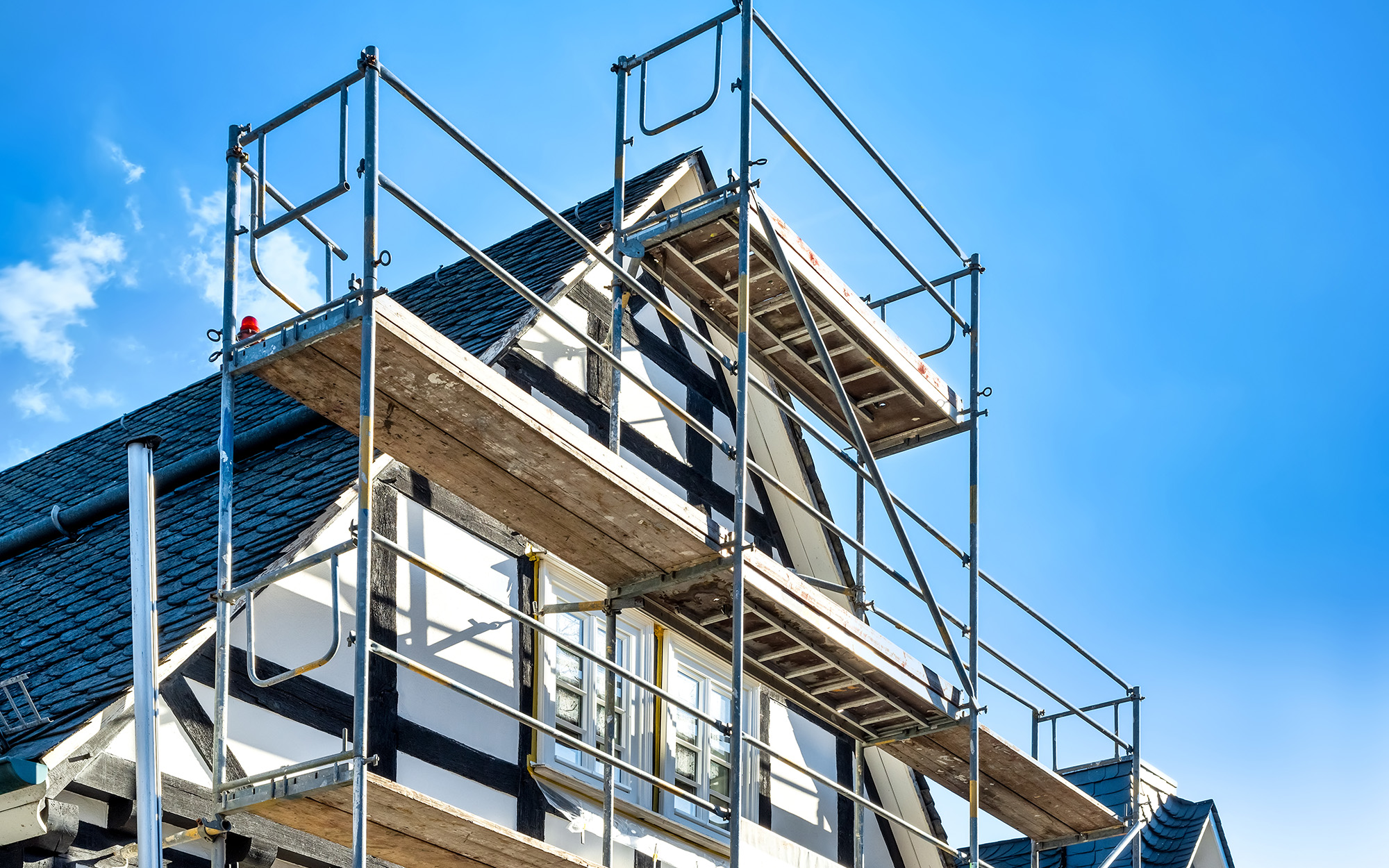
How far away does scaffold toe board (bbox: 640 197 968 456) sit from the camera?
10.8 meters

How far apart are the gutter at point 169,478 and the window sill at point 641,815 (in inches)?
106

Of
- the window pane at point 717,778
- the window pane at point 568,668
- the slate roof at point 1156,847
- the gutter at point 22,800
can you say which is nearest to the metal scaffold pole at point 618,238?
the window pane at point 568,668

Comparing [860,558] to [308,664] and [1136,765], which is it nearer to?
[1136,765]

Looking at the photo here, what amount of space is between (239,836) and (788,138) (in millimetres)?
5239

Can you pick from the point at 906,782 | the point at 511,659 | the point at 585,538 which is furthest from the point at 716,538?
the point at 906,782

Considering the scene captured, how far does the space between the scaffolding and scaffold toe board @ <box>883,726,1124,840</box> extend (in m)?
0.03

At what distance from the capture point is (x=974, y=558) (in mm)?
11453

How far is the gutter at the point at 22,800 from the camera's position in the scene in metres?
7.38

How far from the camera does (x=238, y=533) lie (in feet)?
31.9

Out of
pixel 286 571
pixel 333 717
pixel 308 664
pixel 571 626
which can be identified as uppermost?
pixel 571 626

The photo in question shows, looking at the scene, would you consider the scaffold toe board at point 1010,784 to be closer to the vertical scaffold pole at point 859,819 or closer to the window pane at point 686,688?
the vertical scaffold pole at point 859,819

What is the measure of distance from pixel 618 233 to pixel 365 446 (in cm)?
388

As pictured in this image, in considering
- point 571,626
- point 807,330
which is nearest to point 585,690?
point 571,626

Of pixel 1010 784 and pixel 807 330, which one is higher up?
pixel 807 330
